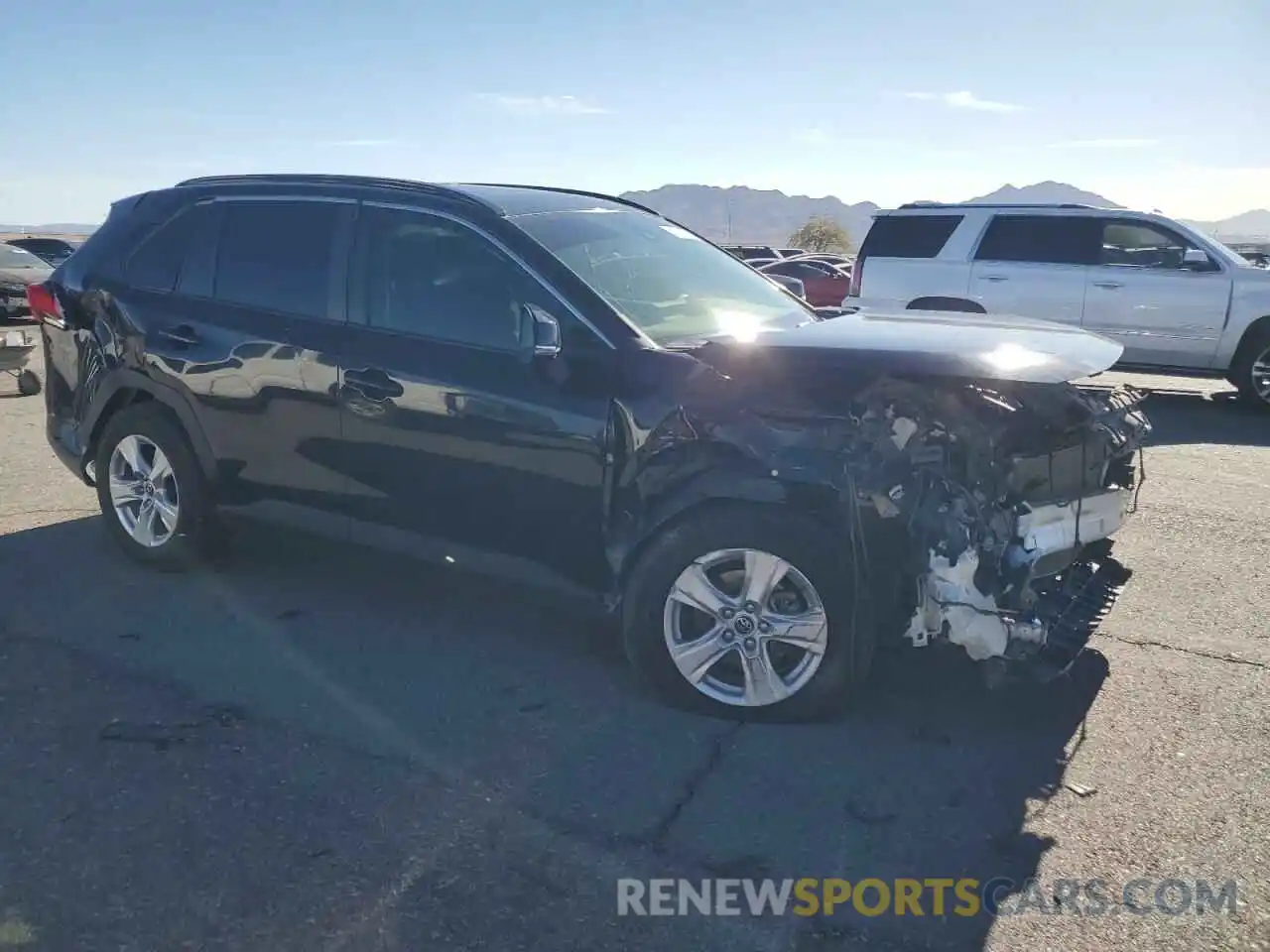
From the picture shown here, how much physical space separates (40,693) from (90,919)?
1.60 meters

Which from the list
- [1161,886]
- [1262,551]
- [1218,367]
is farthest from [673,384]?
[1218,367]

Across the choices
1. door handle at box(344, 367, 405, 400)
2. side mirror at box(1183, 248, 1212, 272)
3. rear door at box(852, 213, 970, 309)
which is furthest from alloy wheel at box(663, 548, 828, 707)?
side mirror at box(1183, 248, 1212, 272)

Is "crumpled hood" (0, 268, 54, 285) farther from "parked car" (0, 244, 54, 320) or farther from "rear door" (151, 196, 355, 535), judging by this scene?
"rear door" (151, 196, 355, 535)

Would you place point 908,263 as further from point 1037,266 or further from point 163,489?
point 163,489

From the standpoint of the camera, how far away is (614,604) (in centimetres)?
416

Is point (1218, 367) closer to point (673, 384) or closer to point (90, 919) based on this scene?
point (673, 384)

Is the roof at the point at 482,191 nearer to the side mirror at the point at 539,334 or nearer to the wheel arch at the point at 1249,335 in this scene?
the side mirror at the point at 539,334

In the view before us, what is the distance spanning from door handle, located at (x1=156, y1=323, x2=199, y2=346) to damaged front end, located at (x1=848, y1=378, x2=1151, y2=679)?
123 inches

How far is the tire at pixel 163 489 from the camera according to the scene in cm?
527

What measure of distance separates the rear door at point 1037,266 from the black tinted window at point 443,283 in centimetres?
858

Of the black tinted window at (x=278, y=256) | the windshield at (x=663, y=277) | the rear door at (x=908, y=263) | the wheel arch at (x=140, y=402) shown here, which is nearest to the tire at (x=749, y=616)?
the windshield at (x=663, y=277)

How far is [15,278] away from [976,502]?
56.3 ft

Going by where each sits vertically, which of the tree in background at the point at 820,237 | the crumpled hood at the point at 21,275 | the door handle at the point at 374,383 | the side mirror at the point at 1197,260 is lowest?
the door handle at the point at 374,383

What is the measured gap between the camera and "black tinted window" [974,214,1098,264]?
1175 cm
